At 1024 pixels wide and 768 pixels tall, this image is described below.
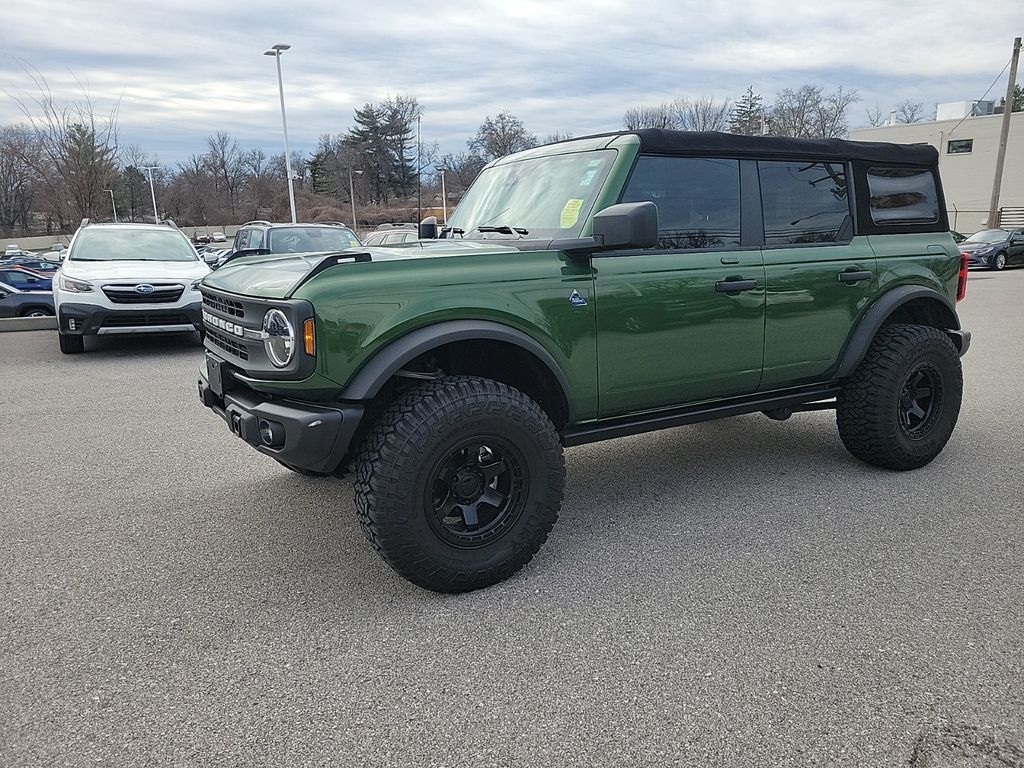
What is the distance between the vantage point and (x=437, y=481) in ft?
10.3

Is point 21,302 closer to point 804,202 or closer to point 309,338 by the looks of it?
point 309,338

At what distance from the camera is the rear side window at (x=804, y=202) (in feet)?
13.3

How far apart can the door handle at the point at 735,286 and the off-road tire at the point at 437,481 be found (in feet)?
3.99

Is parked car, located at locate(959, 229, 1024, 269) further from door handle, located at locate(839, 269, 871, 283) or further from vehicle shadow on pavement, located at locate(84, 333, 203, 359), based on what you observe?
vehicle shadow on pavement, located at locate(84, 333, 203, 359)

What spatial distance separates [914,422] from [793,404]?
36.6 inches

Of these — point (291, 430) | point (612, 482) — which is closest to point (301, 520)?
point (291, 430)

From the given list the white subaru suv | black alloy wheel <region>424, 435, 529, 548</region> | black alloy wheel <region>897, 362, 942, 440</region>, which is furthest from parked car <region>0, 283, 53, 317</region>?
black alloy wheel <region>897, 362, 942, 440</region>

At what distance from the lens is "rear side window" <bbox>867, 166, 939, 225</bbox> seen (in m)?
4.50

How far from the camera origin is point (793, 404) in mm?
4309

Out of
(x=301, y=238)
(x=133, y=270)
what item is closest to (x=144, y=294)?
(x=133, y=270)

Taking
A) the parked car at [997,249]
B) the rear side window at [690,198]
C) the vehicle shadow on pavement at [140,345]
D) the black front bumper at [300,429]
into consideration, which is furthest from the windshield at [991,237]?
the black front bumper at [300,429]

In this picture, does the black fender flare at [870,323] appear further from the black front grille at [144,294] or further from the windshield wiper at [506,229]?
the black front grille at [144,294]

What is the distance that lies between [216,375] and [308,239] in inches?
329

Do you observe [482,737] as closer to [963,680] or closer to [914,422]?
[963,680]
